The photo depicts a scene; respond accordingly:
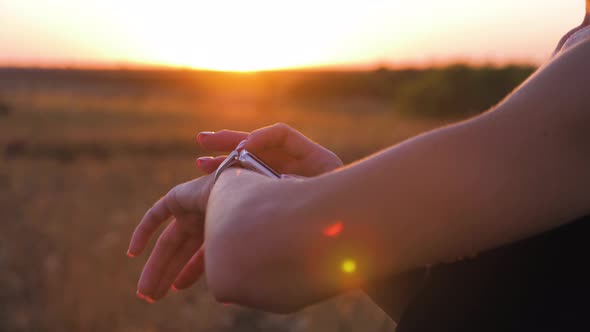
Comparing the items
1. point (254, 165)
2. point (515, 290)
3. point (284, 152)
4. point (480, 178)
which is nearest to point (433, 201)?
point (480, 178)

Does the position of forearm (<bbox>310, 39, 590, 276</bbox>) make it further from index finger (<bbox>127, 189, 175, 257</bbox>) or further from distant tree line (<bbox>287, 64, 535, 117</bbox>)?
distant tree line (<bbox>287, 64, 535, 117</bbox>)

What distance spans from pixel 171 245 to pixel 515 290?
73 cm

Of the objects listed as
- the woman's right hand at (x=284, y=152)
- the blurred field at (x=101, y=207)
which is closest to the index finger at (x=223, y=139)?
the woman's right hand at (x=284, y=152)

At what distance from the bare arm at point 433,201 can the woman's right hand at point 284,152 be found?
1.68 feet

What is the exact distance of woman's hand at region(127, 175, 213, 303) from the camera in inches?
49.3

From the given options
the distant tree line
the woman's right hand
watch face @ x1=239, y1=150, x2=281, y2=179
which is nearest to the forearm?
watch face @ x1=239, y1=150, x2=281, y2=179

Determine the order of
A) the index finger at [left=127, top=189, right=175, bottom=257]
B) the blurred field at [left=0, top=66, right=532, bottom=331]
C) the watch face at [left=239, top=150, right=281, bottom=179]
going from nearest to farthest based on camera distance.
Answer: the watch face at [left=239, top=150, right=281, bottom=179] → the index finger at [left=127, top=189, right=175, bottom=257] → the blurred field at [left=0, top=66, right=532, bottom=331]

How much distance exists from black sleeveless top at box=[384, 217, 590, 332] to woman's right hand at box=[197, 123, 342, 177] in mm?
438

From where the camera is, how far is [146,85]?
168 feet

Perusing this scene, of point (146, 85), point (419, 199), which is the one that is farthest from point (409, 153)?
point (146, 85)

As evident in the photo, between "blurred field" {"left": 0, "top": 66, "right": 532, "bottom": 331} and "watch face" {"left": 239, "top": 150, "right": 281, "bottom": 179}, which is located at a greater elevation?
"watch face" {"left": 239, "top": 150, "right": 281, "bottom": 179}

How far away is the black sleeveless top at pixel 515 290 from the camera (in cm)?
88

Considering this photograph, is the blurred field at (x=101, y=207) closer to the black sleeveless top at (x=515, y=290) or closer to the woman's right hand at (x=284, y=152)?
the woman's right hand at (x=284, y=152)

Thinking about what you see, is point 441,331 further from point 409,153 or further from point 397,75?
point 397,75
